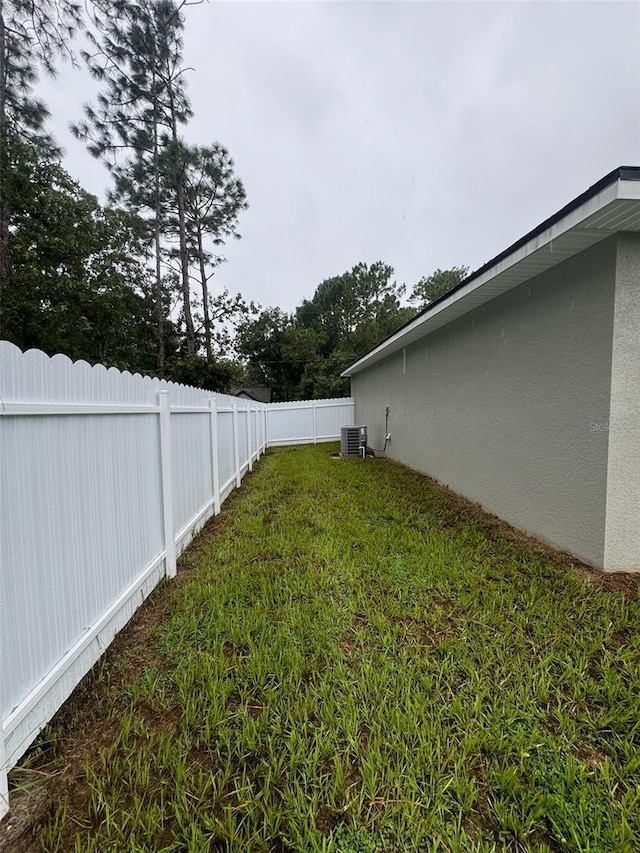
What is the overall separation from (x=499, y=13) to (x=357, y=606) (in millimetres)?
8211

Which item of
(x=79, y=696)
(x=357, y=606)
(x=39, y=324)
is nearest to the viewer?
(x=79, y=696)

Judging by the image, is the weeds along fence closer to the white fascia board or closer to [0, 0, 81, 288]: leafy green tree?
the white fascia board

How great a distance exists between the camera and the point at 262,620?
239cm

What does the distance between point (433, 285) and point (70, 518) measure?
113 ft

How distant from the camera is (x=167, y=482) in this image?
10.0 feet

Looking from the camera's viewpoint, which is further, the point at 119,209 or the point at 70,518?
the point at 119,209

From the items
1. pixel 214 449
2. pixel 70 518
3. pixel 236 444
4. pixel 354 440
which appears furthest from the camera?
pixel 354 440

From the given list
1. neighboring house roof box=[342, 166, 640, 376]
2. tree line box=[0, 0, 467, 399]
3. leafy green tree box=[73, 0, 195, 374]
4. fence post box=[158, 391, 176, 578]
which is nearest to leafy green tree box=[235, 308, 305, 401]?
tree line box=[0, 0, 467, 399]

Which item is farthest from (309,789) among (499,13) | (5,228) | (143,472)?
(5,228)

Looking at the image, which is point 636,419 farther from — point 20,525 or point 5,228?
point 5,228

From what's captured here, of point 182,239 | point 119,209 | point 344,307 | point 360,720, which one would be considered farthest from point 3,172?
point 344,307

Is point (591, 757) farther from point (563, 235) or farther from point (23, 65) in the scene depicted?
point (23, 65)

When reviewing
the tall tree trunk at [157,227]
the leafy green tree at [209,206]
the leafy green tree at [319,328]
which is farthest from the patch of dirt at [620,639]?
the leafy green tree at [319,328]

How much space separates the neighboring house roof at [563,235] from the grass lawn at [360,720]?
259 cm
